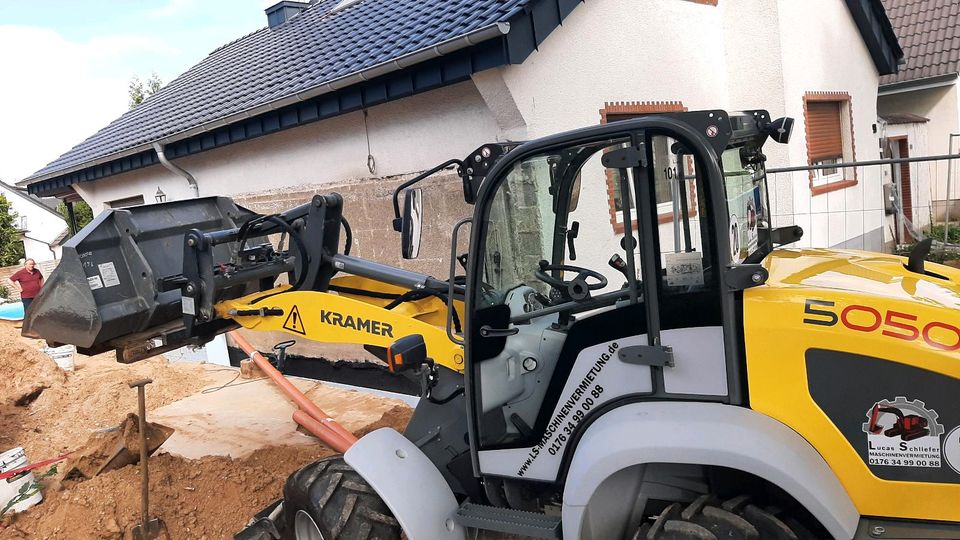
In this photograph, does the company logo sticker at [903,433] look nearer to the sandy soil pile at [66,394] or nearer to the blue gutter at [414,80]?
the blue gutter at [414,80]

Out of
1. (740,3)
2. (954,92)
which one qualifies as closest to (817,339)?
(740,3)

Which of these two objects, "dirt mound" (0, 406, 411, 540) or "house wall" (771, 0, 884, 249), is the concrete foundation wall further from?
"house wall" (771, 0, 884, 249)

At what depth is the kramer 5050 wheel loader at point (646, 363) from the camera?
2.20 meters

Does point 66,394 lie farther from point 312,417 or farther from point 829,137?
point 829,137

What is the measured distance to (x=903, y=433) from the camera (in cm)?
217

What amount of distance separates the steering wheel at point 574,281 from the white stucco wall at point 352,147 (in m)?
3.09

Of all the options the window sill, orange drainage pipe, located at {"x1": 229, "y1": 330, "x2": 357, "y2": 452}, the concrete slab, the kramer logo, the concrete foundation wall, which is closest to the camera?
the kramer logo

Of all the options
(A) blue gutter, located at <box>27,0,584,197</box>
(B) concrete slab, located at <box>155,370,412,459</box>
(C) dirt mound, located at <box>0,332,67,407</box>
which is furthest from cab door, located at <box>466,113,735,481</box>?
(C) dirt mound, located at <box>0,332,67,407</box>

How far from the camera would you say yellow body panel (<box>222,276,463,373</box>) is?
341cm

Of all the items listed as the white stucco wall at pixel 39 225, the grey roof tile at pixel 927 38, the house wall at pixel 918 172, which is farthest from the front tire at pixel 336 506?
the white stucco wall at pixel 39 225

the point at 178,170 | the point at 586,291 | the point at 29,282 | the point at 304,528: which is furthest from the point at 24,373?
the point at 586,291

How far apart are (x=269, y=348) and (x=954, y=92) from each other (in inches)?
585

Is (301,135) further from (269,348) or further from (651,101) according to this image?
(651,101)

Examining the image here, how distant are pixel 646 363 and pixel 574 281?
53 centimetres
